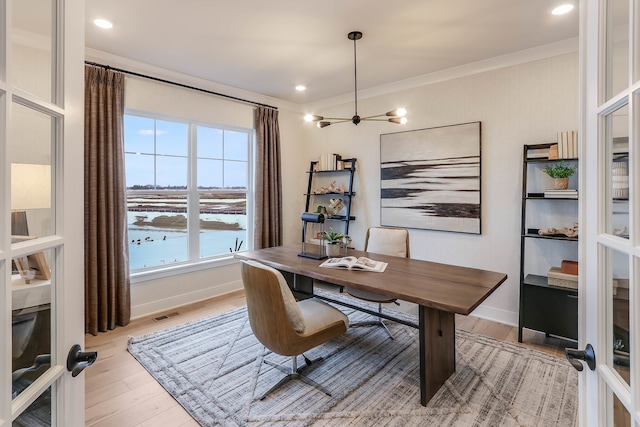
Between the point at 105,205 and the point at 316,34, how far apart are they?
251 cm

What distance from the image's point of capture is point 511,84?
10.4 feet

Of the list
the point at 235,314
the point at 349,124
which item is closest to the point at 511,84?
the point at 349,124

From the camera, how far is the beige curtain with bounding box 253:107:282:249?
432cm

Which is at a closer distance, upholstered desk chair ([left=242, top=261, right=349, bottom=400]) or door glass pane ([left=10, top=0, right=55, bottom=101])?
door glass pane ([left=10, top=0, right=55, bottom=101])

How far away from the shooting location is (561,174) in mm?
2736

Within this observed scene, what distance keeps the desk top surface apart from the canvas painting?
1.20 metres

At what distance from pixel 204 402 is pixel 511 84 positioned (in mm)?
3807

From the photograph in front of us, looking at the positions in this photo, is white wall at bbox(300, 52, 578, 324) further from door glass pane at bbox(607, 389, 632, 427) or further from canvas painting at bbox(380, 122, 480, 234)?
door glass pane at bbox(607, 389, 632, 427)

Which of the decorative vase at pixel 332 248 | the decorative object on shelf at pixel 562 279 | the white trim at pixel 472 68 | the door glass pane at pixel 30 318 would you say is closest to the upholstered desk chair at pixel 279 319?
the decorative vase at pixel 332 248

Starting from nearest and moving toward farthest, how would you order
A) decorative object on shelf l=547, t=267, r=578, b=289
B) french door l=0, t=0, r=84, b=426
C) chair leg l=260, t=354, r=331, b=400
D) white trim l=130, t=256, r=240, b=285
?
french door l=0, t=0, r=84, b=426
chair leg l=260, t=354, r=331, b=400
decorative object on shelf l=547, t=267, r=578, b=289
white trim l=130, t=256, r=240, b=285

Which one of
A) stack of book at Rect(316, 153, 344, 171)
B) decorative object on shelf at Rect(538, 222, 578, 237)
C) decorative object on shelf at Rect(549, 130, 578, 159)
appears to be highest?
stack of book at Rect(316, 153, 344, 171)

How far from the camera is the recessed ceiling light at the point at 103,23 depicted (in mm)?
2471

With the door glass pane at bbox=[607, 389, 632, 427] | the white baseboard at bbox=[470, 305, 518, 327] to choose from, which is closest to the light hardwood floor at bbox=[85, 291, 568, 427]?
the white baseboard at bbox=[470, 305, 518, 327]

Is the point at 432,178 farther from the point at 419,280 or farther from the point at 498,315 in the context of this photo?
the point at 419,280
